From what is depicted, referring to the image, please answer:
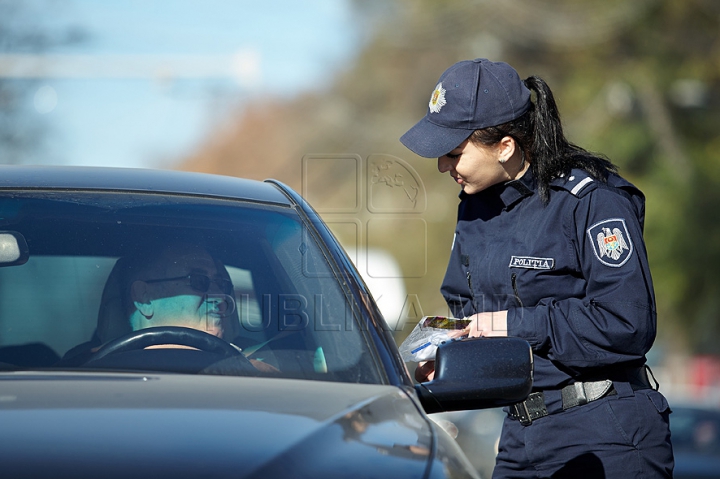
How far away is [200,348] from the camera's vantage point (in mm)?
2625

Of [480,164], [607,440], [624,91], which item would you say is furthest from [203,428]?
[624,91]

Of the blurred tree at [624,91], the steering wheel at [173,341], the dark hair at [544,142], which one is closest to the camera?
the steering wheel at [173,341]

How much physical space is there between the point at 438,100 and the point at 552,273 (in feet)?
2.36

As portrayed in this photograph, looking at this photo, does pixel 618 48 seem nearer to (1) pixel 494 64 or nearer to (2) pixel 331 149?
(2) pixel 331 149

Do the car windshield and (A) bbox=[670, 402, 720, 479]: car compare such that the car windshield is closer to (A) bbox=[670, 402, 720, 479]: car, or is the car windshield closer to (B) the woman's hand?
(B) the woman's hand

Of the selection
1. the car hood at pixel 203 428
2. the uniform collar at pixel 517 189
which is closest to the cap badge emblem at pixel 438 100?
the uniform collar at pixel 517 189

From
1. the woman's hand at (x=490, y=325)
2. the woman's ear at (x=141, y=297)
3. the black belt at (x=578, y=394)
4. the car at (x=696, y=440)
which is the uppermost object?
the woman's ear at (x=141, y=297)

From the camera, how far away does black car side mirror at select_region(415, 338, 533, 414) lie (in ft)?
7.96

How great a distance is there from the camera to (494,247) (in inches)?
131

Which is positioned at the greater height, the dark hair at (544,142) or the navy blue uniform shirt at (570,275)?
the dark hair at (544,142)

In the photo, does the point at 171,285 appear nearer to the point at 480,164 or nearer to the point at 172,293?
the point at 172,293

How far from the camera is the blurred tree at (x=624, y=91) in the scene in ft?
66.2

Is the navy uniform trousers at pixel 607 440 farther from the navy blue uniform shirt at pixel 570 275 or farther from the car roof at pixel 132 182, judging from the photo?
the car roof at pixel 132 182

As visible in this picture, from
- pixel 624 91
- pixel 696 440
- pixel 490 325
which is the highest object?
pixel 624 91
